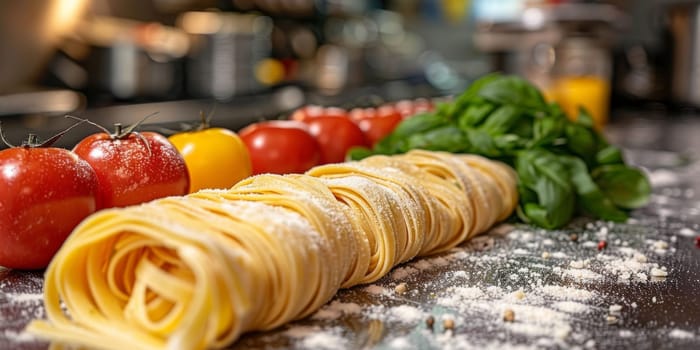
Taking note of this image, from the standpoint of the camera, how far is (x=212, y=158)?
5.38 feet

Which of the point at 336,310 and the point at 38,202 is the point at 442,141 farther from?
the point at 38,202

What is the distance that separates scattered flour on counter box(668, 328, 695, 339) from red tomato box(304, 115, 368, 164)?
1.15 m

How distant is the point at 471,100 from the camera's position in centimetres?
205

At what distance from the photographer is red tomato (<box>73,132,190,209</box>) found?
138 cm

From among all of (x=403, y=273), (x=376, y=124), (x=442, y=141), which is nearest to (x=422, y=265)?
(x=403, y=273)

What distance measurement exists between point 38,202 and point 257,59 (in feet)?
13.6

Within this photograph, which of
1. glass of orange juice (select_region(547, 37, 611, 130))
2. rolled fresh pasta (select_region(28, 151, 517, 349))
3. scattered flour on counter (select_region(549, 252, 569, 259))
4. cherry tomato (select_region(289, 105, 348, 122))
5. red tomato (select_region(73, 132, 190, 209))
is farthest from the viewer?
glass of orange juice (select_region(547, 37, 611, 130))

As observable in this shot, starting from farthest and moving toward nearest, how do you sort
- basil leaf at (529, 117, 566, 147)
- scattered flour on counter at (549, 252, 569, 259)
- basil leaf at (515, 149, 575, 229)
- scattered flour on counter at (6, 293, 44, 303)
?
basil leaf at (529, 117, 566, 147) < basil leaf at (515, 149, 575, 229) < scattered flour on counter at (549, 252, 569, 259) < scattered flour on counter at (6, 293, 44, 303)

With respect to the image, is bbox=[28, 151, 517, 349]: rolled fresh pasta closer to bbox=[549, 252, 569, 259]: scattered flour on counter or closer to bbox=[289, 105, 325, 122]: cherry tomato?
bbox=[549, 252, 569, 259]: scattered flour on counter

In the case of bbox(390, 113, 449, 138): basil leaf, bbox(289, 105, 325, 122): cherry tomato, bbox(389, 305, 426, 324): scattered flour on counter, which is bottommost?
bbox(389, 305, 426, 324): scattered flour on counter

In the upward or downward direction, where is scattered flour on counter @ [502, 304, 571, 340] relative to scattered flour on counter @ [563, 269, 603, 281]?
upward

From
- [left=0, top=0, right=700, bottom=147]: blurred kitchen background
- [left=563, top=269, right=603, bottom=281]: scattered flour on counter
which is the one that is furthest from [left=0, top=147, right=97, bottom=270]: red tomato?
[left=0, top=0, right=700, bottom=147]: blurred kitchen background

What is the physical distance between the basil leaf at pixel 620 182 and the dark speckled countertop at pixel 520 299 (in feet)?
0.62

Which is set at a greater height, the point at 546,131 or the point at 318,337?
the point at 546,131
